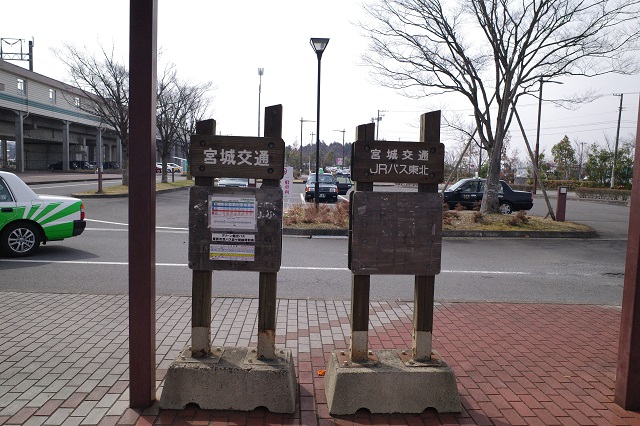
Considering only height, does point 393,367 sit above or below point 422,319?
below

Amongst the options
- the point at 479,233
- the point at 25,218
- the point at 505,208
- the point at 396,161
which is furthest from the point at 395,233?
the point at 505,208

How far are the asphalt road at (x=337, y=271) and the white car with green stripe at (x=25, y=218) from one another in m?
0.38

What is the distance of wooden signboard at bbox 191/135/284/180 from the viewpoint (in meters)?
3.78

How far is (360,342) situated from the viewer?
12.9 feet

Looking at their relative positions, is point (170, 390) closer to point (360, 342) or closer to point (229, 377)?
point (229, 377)

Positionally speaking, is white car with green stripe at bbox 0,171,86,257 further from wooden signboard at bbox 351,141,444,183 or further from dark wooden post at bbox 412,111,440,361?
dark wooden post at bbox 412,111,440,361

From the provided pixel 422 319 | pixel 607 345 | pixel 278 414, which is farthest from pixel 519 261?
pixel 278 414

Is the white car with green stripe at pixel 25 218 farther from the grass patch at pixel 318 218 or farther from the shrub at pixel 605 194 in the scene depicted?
the shrub at pixel 605 194

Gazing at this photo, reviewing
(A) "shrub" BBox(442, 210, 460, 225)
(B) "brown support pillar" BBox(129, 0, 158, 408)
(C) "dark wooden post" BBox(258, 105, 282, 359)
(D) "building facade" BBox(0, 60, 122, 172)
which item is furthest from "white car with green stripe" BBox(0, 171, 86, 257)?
(D) "building facade" BBox(0, 60, 122, 172)

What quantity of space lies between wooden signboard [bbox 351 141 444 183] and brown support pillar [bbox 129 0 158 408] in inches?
58.5

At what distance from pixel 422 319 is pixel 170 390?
193cm

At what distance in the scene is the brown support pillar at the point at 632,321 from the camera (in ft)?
12.6

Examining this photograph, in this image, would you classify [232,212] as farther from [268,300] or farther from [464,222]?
[464,222]

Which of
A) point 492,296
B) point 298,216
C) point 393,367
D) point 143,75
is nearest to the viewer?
point 143,75
